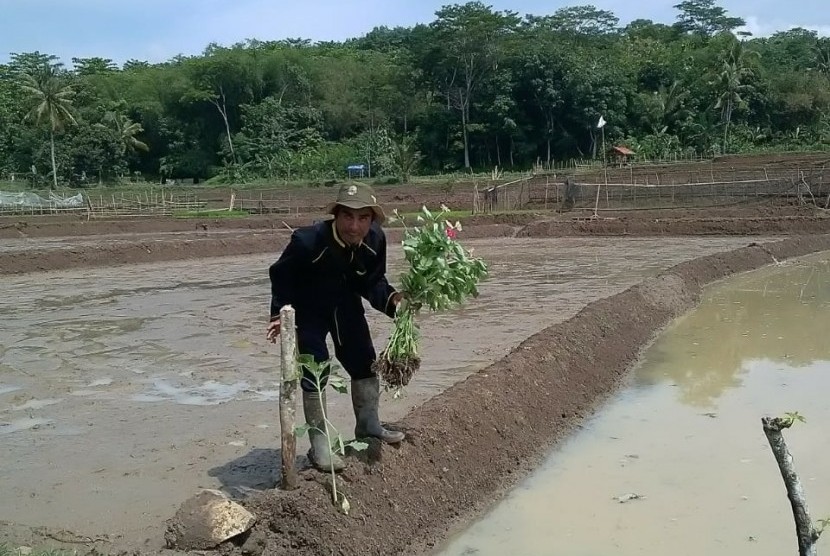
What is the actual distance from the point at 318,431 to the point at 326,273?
3.00 ft

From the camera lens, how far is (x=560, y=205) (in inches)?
1470

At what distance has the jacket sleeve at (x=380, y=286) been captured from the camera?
494 centimetres

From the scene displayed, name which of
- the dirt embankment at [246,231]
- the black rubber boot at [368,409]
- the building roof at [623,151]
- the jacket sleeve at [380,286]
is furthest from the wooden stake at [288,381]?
the building roof at [623,151]

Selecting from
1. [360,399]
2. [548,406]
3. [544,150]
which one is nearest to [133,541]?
[360,399]

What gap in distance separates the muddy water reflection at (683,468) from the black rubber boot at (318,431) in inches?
37.7

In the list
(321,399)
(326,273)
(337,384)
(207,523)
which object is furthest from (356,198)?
(207,523)

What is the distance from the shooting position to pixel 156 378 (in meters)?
9.02

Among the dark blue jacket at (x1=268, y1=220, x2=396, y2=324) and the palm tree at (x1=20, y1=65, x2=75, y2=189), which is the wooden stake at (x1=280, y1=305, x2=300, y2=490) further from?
the palm tree at (x1=20, y1=65, x2=75, y2=189)

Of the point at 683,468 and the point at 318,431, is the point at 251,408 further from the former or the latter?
the point at 683,468

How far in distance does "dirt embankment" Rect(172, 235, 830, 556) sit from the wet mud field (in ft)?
0.04

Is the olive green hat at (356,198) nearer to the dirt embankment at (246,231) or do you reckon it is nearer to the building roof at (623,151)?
the dirt embankment at (246,231)

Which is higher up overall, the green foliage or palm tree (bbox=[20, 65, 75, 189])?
palm tree (bbox=[20, 65, 75, 189])

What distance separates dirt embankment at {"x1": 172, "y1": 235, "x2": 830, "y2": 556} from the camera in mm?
4477

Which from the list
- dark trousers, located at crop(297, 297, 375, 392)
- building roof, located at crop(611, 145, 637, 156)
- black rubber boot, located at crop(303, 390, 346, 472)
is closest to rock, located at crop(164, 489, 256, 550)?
black rubber boot, located at crop(303, 390, 346, 472)
